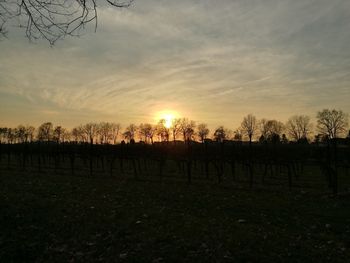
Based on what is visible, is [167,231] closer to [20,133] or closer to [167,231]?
[167,231]

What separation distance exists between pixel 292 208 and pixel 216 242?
6808mm

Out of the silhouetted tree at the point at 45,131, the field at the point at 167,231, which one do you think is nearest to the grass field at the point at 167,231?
the field at the point at 167,231

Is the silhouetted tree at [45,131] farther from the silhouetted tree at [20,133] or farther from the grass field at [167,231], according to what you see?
the grass field at [167,231]

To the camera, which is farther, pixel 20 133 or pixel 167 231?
pixel 20 133

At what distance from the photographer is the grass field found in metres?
7.36

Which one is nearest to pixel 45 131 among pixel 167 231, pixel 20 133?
pixel 20 133

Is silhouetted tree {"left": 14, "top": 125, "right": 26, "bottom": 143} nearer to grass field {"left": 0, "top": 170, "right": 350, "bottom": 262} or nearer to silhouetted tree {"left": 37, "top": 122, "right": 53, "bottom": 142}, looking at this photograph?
silhouetted tree {"left": 37, "top": 122, "right": 53, "bottom": 142}

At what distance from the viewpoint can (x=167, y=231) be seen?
902 cm

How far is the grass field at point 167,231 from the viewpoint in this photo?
7.36 metres

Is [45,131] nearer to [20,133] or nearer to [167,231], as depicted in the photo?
[20,133]

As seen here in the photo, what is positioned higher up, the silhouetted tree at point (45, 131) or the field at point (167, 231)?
the silhouetted tree at point (45, 131)

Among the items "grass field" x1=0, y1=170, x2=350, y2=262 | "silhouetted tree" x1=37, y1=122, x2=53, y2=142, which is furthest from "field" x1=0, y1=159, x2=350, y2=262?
"silhouetted tree" x1=37, y1=122, x2=53, y2=142

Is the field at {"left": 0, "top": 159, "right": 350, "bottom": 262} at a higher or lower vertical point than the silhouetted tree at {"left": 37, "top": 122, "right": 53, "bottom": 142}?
lower

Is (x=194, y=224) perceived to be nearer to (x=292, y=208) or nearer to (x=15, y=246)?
(x=15, y=246)
